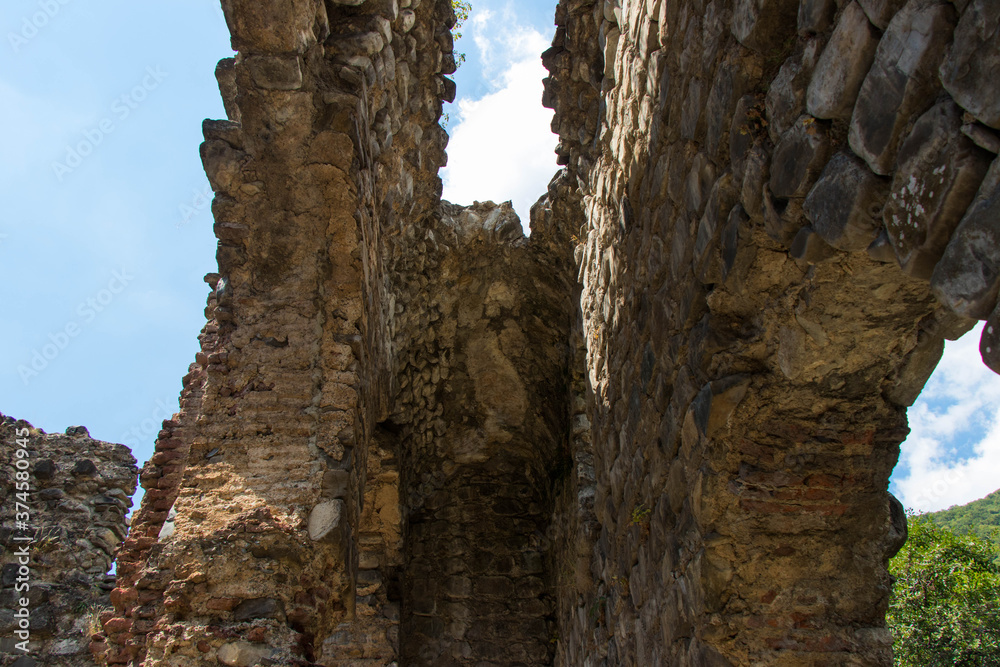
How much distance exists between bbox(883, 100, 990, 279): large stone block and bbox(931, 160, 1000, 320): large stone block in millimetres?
34

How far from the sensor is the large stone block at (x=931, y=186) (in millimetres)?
1171

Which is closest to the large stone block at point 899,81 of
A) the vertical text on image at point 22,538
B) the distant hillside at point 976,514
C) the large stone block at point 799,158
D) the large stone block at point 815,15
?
the large stone block at point 799,158

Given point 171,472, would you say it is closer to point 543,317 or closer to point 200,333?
point 200,333

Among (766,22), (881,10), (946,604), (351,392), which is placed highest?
(766,22)

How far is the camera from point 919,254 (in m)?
1.30

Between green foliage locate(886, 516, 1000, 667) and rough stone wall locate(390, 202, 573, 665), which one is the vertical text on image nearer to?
rough stone wall locate(390, 202, 573, 665)

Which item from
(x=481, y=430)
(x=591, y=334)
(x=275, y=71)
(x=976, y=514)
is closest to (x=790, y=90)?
(x=275, y=71)

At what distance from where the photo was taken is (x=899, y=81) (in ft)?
4.37

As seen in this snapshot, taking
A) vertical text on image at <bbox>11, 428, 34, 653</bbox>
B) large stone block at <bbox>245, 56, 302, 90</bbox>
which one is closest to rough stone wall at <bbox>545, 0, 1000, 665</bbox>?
large stone block at <bbox>245, 56, 302, 90</bbox>

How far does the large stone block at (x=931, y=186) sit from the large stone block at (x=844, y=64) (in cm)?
26

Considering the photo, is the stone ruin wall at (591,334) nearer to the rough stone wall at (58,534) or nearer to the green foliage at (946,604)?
the rough stone wall at (58,534)

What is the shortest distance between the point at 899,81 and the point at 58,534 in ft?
25.2

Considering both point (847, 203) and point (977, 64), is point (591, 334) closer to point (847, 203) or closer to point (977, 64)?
point (847, 203)

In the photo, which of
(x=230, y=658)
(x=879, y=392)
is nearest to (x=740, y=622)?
(x=879, y=392)
